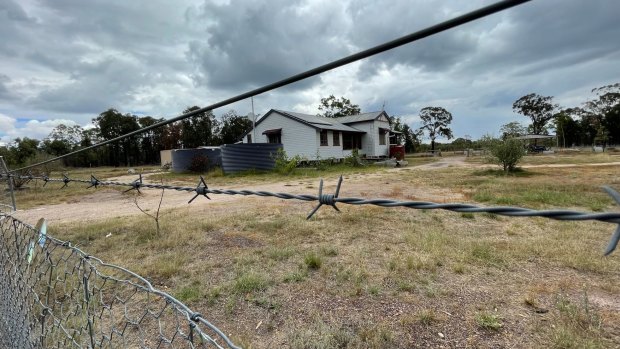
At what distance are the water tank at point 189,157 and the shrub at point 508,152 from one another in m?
15.8

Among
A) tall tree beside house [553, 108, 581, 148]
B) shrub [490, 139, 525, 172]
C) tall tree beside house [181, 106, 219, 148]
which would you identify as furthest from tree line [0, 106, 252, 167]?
tall tree beside house [553, 108, 581, 148]

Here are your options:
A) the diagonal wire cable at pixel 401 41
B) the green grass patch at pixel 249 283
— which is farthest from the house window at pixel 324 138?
the diagonal wire cable at pixel 401 41

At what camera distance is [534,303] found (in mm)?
2699

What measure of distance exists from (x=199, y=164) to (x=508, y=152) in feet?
56.7

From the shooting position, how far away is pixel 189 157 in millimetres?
21453

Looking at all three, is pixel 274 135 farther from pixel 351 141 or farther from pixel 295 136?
pixel 351 141

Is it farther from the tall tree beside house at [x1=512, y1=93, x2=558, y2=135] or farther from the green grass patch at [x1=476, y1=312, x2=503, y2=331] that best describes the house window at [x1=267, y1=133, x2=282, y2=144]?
the tall tree beside house at [x1=512, y1=93, x2=558, y2=135]

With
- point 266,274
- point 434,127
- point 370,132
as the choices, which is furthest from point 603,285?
point 434,127

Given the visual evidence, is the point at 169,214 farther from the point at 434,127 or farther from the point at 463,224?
the point at 434,127

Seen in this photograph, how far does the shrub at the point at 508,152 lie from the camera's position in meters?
14.2

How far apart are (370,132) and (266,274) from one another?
24.7 meters

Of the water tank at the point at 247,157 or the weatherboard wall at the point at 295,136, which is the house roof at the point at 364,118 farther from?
the water tank at the point at 247,157

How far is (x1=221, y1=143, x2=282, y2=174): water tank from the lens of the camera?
18906 mm

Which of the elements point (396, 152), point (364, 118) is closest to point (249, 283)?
point (364, 118)
